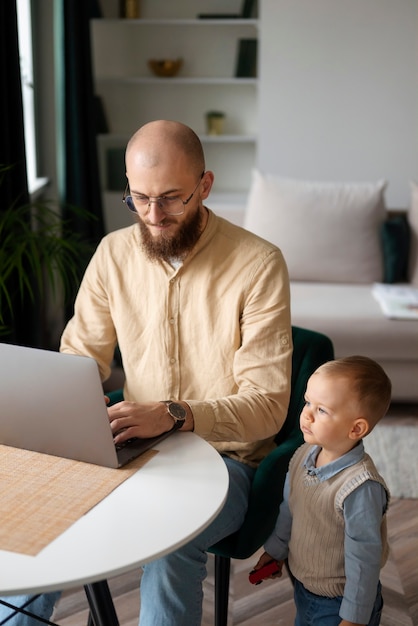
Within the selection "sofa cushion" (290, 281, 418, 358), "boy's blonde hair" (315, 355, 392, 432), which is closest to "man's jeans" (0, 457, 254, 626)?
"boy's blonde hair" (315, 355, 392, 432)

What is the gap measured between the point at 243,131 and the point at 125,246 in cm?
392

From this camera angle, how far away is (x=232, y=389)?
1895mm

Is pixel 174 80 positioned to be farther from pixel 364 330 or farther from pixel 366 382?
pixel 366 382

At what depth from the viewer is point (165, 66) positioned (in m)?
5.46

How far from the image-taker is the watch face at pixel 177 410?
1.65 metres

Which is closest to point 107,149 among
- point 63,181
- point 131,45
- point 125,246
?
point 131,45

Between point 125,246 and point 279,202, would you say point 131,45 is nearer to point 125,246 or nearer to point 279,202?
point 279,202

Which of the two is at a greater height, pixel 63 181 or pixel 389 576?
pixel 63 181

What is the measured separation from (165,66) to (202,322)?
3.90 meters

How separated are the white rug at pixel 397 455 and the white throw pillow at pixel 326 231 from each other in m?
0.89

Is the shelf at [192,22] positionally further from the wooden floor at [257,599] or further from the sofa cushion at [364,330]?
the wooden floor at [257,599]

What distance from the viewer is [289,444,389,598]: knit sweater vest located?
1.63m

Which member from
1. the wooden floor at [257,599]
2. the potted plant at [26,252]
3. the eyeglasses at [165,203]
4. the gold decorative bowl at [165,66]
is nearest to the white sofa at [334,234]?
the potted plant at [26,252]

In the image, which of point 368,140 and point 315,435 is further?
point 368,140
